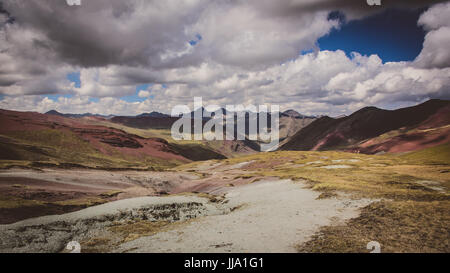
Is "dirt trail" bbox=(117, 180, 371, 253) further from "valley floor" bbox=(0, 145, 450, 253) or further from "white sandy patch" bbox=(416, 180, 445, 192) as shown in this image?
"white sandy patch" bbox=(416, 180, 445, 192)

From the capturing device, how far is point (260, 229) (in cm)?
2700

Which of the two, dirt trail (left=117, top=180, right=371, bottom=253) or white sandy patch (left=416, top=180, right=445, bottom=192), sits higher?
white sandy patch (left=416, top=180, right=445, bottom=192)

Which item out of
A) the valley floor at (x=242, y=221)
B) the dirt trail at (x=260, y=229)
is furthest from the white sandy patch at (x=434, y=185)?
the dirt trail at (x=260, y=229)

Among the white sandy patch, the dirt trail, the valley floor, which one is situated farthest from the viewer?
the white sandy patch

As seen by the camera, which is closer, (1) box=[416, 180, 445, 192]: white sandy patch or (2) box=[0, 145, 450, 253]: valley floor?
(2) box=[0, 145, 450, 253]: valley floor

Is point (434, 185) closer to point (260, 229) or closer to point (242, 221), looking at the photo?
point (242, 221)

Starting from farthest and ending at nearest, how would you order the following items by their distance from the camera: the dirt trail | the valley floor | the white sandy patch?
the white sandy patch < the dirt trail < the valley floor

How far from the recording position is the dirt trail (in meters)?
22.1

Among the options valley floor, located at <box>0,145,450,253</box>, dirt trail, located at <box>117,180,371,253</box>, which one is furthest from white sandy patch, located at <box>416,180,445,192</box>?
dirt trail, located at <box>117,180,371,253</box>

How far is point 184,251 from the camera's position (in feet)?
70.1

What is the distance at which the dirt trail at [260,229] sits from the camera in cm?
2210

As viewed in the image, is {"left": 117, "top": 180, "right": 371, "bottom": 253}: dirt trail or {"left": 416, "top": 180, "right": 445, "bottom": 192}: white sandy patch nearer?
{"left": 117, "top": 180, "right": 371, "bottom": 253}: dirt trail
